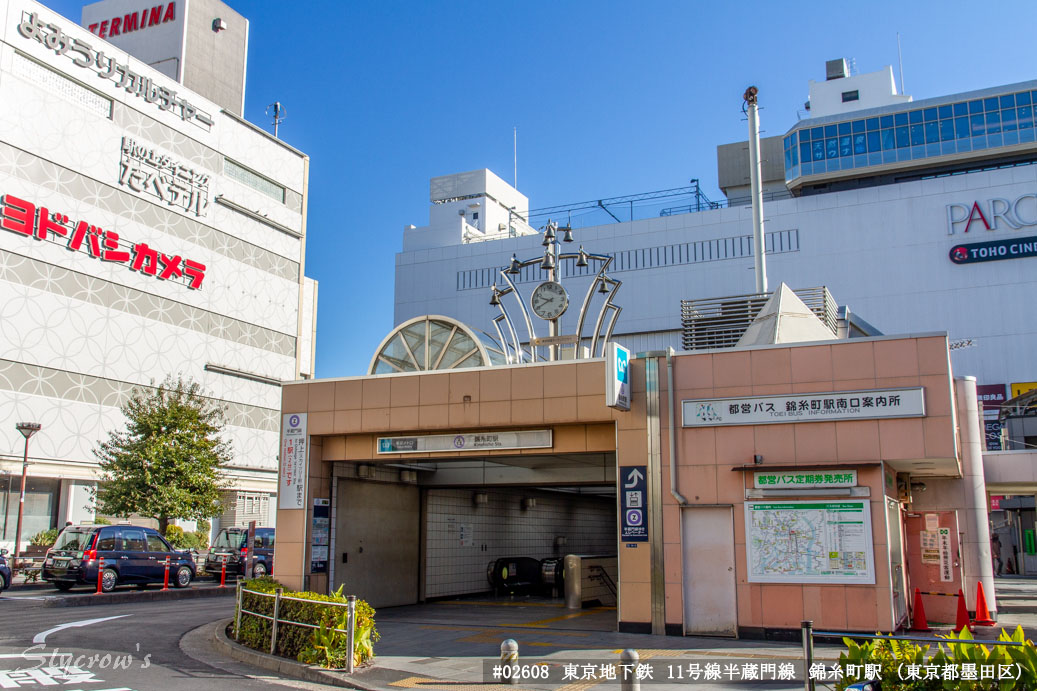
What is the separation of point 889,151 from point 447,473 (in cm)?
5210

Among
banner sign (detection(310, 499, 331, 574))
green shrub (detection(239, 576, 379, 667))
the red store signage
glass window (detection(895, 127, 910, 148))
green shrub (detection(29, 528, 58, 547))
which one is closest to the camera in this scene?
green shrub (detection(239, 576, 379, 667))

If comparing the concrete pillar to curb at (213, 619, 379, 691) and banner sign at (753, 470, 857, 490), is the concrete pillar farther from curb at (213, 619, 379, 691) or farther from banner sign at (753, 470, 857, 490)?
curb at (213, 619, 379, 691)

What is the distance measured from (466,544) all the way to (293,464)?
629 centimetres

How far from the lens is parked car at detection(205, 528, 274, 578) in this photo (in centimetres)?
2744

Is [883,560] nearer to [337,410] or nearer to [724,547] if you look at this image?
[724,547]

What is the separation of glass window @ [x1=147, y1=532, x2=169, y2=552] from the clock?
42.3 ft

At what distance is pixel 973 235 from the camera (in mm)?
55438

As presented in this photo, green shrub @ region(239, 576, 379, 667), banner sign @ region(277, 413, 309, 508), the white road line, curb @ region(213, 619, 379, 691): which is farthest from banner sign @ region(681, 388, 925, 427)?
the white road line

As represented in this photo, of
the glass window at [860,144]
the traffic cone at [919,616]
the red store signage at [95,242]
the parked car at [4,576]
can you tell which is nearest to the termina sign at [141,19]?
the red store signage at [95,242]

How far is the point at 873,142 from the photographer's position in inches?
2429

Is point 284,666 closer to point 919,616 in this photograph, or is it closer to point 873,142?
point 919,616

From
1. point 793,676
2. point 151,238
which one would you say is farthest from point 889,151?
point 793,676

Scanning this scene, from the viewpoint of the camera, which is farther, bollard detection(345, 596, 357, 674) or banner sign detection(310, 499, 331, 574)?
banner sign detection(310, 499, 331, 574)

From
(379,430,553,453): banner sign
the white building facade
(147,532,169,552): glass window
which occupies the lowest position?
(147,532,169,552): glass window
